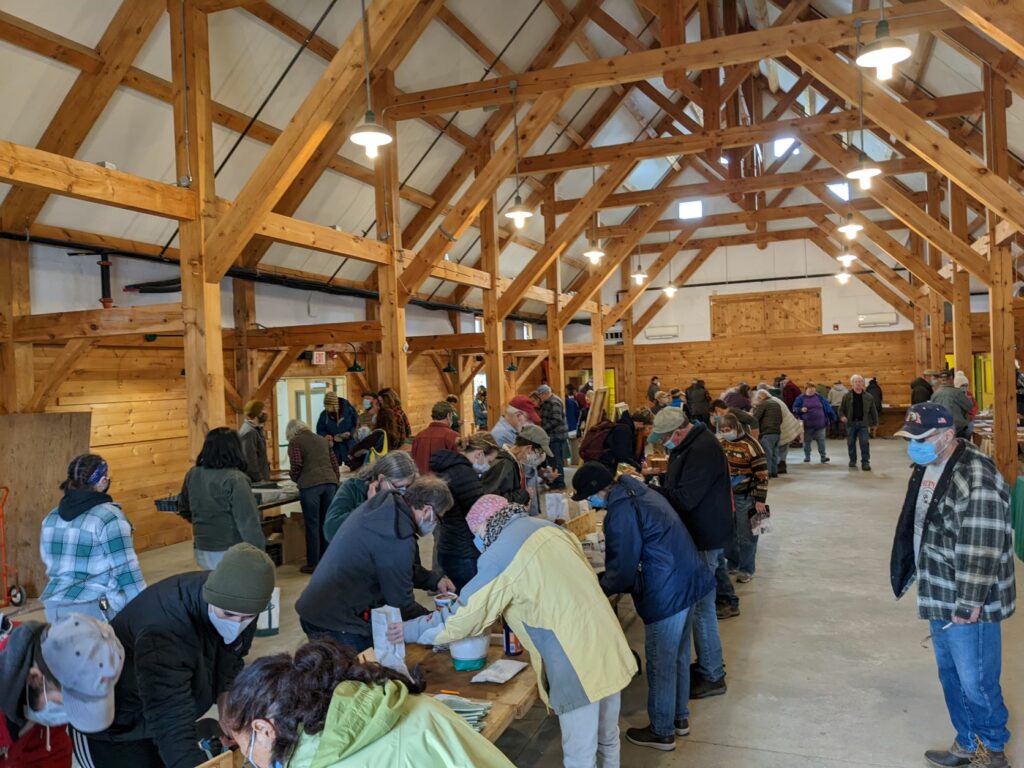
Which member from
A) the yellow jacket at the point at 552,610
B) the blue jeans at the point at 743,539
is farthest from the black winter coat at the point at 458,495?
the blue jeans at the point at 743,539

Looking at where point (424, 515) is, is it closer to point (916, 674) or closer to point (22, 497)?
point (916, 674)

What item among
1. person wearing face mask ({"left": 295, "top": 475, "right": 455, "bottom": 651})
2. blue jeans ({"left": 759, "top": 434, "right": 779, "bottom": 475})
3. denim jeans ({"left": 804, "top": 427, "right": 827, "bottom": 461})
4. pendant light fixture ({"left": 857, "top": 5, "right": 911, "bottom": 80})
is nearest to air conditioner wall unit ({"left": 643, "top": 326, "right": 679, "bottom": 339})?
denim jeans ({"left": 804, "top": 427, "right": 827, "bottom": 461})

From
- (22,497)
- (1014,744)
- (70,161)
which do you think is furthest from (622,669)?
(22,497)

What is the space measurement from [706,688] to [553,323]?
33.4ft

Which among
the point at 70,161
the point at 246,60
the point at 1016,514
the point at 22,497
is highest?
the point at 246,60

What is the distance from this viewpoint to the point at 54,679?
1.90 meters

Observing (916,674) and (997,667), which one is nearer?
(997,667)

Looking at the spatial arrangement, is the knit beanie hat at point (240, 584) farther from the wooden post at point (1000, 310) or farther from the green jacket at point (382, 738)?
the wooden post at point (1000, 310)

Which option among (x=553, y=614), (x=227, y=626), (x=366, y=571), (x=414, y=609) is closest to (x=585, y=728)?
(x=553, y=614)

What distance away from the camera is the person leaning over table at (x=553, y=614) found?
269cm

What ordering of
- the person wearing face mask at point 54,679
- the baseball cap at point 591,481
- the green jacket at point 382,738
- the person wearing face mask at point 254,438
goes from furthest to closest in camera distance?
1. the person wearing face mask at point 254,438
2. the baseball cap at point 591,481
3. the person wearing face mask at point 54,679
4. the green jacket at point 382,738

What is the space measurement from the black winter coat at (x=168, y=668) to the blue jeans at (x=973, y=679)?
286 centimetres

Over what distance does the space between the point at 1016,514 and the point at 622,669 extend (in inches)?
223

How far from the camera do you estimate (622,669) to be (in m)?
2.81
